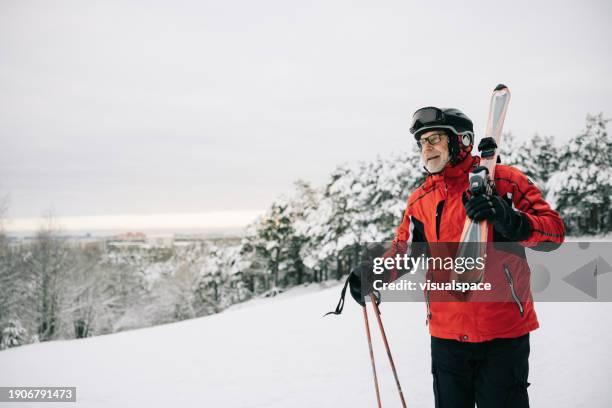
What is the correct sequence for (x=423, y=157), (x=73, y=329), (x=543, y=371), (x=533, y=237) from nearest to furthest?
(x=533, y=237) < (x=423, y=157) < (x=543, y=371) < (x=73, y=329)

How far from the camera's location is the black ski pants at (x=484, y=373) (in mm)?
1855

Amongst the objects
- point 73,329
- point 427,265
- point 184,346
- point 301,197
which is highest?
point 301,197

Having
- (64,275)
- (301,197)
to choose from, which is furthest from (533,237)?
(301,197)

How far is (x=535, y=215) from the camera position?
178 cm

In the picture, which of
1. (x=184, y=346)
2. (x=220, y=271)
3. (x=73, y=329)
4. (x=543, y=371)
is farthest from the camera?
(x=220, y=271)

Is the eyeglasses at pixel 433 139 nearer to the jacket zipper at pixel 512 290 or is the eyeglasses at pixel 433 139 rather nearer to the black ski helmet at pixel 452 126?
the black ski helmet at pixel 452 126

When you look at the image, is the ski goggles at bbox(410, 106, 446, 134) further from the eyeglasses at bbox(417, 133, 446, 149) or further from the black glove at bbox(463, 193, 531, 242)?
the black glove at bbox(463, 193, 531, 242)

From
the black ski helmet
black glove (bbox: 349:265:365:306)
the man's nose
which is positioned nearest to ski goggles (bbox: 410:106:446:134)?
the black ski helmet

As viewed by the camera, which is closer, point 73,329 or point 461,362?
point 461,362

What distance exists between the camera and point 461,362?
1.99m

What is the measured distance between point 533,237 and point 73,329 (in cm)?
3549

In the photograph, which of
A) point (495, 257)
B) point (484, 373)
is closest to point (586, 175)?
point (495, 257)

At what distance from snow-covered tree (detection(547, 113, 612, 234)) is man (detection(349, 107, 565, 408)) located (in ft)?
81.9

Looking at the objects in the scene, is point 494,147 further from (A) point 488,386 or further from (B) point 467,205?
(A) point 488,386
